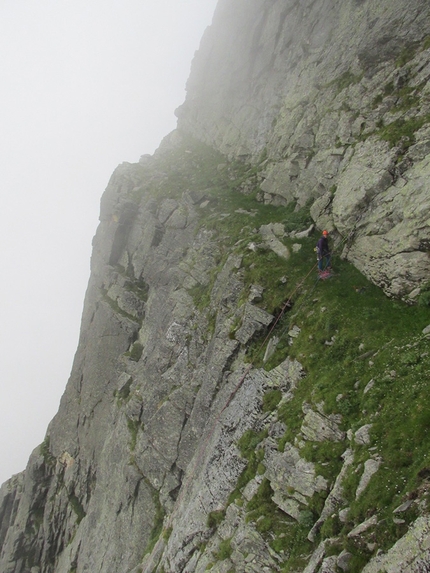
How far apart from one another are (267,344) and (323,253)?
20.4 feet

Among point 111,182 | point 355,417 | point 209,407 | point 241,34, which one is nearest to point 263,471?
point 355,417

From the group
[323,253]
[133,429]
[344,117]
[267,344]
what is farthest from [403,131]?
[133,429]

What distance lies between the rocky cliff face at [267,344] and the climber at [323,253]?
2.53 feet

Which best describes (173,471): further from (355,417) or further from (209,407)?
(355,417)

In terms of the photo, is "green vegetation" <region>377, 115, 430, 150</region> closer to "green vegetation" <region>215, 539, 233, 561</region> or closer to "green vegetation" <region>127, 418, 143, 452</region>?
"green vegetation" <region>215, 539, 233, 561</region>

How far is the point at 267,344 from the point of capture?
65.3 ft

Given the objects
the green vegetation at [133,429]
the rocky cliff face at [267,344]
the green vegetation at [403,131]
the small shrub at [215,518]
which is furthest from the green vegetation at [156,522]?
the green vegetation at [403,131]

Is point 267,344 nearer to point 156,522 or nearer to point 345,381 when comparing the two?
point 345,381

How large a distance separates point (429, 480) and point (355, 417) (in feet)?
14.5

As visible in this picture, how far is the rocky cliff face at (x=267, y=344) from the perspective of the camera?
1234 centimetres

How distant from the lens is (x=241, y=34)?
168 feet

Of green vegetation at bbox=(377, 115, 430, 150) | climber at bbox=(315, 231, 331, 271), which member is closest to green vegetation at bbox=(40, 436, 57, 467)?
climber at bbox=(315, 231, 331, 271)

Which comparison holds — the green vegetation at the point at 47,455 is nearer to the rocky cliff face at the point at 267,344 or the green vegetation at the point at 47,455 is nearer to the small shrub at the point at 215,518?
the rocky cliff face at the point at 267,344

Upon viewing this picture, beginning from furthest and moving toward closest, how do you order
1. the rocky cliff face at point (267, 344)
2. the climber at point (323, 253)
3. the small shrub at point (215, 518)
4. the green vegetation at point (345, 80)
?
1. the green vegetation at point (345, 80)
2. the climber at point (323, 253)
3. the small shrub at point (215, 518)
4. the rocky cliff face at point (267, 344)
